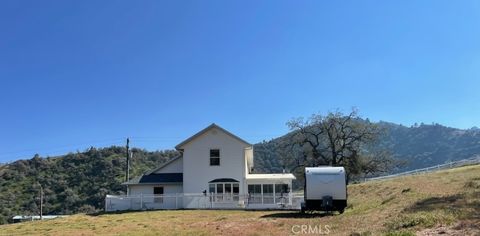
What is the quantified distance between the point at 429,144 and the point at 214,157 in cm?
12425

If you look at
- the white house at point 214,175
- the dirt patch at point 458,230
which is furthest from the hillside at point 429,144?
the dirt patch at point 458,230


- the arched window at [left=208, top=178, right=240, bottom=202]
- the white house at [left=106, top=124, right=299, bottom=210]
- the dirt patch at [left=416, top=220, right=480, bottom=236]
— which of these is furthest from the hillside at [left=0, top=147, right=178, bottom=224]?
the dirt patch at [left=416, top=220, right=480, bottom=236]

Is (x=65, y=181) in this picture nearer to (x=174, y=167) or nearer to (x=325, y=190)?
(x=174, y=167)

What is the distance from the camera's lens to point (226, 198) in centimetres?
4231

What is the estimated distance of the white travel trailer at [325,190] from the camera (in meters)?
28.7

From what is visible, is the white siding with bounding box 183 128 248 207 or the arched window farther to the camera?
the white siding with bounding box 183 128 248 207

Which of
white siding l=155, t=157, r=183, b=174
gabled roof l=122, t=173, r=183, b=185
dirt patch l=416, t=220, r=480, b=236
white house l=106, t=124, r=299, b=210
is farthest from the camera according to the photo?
white siding l=155, t=157, r=183, b=174

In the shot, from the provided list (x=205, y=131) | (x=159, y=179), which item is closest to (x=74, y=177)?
(x=159, y=179)

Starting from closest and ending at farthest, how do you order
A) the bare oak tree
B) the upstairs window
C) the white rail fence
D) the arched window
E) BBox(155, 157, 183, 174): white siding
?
1. the white rail fence
2. the arched window
3. the upstairs window
4. BBox(155, 157, 183, 174): white siding
5. the bare oak tree

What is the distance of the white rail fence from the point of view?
4097cm

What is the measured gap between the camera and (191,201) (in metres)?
41.6

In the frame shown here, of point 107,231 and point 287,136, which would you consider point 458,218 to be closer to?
point 107,231

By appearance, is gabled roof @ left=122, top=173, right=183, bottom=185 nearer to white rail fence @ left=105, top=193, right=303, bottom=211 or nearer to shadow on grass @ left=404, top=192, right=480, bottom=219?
white rail fence @ left=105, top=193, right=303, bottom=211

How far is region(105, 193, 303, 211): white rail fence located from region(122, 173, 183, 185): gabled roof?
135 inches
